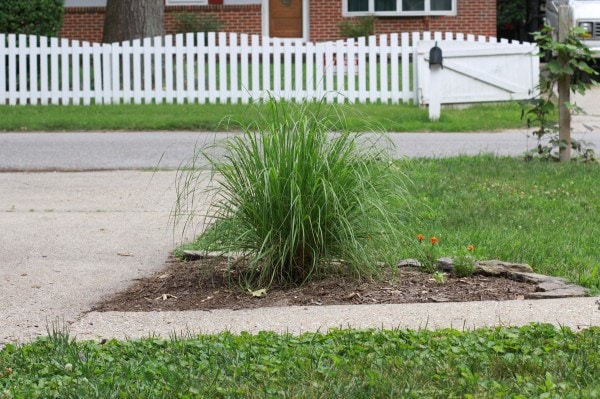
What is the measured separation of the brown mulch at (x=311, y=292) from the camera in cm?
581

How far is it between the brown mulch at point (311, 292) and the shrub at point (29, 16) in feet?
46.0

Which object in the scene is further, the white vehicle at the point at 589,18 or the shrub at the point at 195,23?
the shrub at the point at 195,23

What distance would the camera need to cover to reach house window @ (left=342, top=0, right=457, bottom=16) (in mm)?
27672

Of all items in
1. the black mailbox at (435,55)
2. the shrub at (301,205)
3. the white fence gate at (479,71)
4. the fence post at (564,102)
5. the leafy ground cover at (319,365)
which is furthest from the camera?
the white fence gate at (479,71)

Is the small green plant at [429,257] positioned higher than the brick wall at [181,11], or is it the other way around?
the brick wall at [181,11]

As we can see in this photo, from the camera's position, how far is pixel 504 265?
633 centimetres


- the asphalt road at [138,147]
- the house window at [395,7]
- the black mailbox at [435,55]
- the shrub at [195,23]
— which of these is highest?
the house window at [395,7]

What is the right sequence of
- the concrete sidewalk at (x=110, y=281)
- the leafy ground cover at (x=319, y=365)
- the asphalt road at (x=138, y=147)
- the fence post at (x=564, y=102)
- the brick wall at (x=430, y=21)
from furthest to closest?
the brick wall at (x=430, y=21) < the asphalt road at (x=138, y=147) < the fence post at (x=564, y=102) < the concrete sidewalk at (x=110, y=281) < the leafy ground cover at (x=319, y=365)

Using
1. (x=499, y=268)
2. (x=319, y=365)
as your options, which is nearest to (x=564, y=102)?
(x=499, y=268)

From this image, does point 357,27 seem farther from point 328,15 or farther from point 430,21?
point 430,21

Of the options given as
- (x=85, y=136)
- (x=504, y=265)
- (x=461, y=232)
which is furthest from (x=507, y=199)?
(x=85, y=136)

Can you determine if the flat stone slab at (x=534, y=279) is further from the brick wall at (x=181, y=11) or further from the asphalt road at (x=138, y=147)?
the brick wall at (x=181, y=11)

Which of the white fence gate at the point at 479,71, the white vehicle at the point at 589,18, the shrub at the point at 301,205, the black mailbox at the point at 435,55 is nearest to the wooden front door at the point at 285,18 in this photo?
the white vehicle at the point at 589,18

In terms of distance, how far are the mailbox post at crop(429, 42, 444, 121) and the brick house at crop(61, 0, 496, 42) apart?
11.9m
